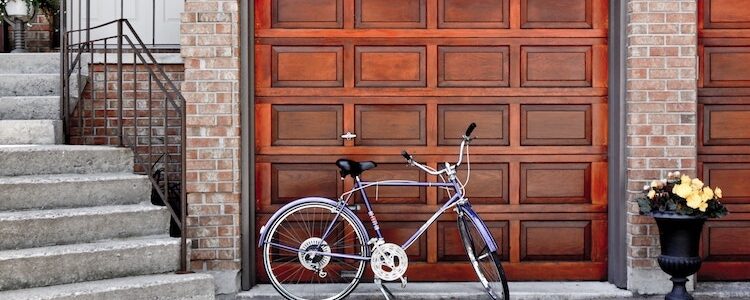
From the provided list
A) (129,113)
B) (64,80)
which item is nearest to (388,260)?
(129,113)

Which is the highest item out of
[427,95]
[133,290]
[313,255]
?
[427,95]

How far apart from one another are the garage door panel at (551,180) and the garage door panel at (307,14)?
1.80 m

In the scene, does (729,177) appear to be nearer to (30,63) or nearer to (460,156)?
(460,156)

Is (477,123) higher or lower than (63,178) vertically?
higher

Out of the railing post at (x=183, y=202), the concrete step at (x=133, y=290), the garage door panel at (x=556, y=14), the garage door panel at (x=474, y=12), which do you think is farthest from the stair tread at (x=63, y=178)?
the garage door panel at (x=556, y=14)

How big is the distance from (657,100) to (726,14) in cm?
90

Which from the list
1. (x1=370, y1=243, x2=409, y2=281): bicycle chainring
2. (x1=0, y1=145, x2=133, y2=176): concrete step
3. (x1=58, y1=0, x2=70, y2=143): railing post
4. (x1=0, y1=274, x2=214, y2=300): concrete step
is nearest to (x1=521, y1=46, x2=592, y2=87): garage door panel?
(x1=370, y1=243, x2=409, y2=281): bicycle chainring

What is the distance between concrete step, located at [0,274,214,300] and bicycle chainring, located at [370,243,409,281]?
109 cm

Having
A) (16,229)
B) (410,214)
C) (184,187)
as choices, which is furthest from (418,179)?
(16,229)

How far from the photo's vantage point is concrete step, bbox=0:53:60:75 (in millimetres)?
6043

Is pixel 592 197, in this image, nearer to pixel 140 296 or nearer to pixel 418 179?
pixel 418 179

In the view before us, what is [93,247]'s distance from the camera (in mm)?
4422

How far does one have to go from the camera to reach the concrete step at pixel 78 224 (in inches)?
169

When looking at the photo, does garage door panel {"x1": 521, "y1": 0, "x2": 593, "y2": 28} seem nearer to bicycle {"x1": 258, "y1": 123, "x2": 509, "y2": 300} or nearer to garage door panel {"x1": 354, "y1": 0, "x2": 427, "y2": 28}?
garage door panel {"x1": 354, "y1": 0, "x2": 427, "y2": 28}
